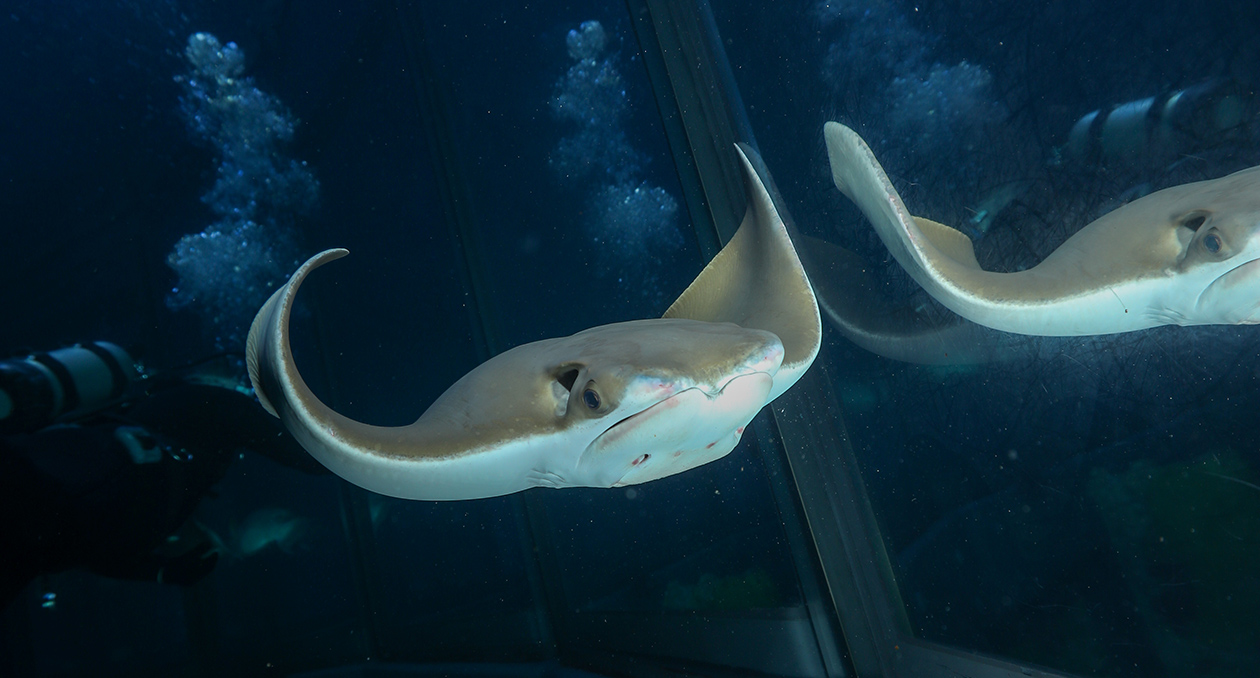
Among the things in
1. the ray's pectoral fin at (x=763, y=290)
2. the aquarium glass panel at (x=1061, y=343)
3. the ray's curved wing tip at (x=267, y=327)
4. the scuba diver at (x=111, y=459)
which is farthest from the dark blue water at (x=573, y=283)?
the ray's curved wing tip at (x=267, y=327)

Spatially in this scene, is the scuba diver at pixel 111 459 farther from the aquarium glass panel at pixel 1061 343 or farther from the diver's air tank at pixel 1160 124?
the diver's air tank at pixel 1160 124

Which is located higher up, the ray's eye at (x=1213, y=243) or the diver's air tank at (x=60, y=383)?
the diver's air tank at (x=60, y=383)

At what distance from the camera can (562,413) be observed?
1164 millimetres

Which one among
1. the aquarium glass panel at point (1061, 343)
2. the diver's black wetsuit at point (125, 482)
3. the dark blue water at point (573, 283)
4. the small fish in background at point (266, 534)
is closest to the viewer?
the aquarium glass panel at point (1061, 343)

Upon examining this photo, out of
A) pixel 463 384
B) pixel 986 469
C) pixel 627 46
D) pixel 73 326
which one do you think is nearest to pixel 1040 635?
pixel 986 469

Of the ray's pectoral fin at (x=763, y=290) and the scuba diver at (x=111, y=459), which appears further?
the scuba diver at (x=111, y=459)

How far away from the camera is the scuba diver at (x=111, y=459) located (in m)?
3.00

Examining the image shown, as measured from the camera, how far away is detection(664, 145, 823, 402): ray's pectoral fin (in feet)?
4.58

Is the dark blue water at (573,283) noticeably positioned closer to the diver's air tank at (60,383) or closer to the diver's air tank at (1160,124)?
the diver's air tank at (1160,124)

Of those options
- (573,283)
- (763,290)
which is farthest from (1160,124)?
(573,283)

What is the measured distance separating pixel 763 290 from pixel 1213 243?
1.06 metres

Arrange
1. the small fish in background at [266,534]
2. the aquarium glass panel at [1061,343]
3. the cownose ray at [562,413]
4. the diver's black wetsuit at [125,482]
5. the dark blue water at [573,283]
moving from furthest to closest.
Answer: the small fish in background at [266,534], the diver's black wetsuit at [125,482], the dark blue water at [573,283], the aquarium glass panel at [1061,343], the cownose ray at [562,413]

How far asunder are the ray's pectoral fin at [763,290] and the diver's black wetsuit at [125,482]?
3281mm

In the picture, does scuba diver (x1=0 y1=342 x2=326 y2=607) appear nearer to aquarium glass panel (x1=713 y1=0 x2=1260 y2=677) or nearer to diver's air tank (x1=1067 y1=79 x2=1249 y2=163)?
aquarium glass panel (x1=713 y1=0 x2=1260 y2=677)
